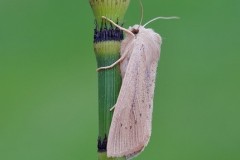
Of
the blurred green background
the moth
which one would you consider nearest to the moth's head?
the moth

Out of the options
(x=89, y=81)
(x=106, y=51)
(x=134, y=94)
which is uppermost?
(x=106, y=51)

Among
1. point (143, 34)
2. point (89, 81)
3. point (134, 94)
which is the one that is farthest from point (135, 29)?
point (89, 81)

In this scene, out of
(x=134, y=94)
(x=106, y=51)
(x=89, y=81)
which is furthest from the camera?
Result: (x=89, y=81)

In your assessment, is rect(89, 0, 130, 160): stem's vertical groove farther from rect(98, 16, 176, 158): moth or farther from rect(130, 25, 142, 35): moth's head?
rect(130, 25, 142, 35): moth's head

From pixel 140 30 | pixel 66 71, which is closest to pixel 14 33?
pixel 66 71

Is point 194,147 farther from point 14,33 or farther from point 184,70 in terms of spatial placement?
point 14,33

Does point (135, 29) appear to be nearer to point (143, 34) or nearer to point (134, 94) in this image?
point (143, 34)

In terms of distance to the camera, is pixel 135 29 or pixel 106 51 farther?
pixel 135 29
